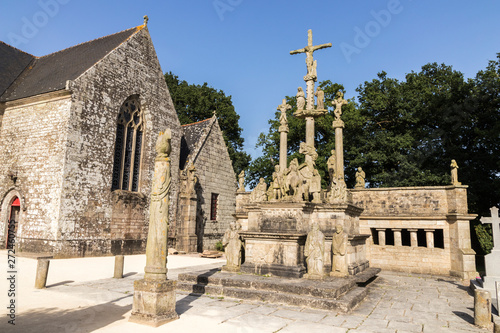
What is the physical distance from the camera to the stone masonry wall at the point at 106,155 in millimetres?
14797

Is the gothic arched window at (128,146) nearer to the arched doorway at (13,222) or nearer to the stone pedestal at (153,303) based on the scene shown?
the arched doorway at (13,222)

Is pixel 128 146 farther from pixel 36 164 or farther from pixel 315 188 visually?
pixel 315 188

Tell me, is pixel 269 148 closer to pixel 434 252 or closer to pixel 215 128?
pixel 215 128

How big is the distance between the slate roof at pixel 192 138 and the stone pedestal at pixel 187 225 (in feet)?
9.32

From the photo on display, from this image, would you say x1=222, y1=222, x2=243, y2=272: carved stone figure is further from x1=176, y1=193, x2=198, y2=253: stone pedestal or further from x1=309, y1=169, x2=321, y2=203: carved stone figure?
x1=176, y1=193, x2=198, y2=253: stone pedestal

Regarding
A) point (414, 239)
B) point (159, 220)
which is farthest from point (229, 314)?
point (414, 239)

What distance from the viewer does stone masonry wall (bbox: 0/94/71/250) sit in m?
14.4

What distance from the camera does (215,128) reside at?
78.7 feet

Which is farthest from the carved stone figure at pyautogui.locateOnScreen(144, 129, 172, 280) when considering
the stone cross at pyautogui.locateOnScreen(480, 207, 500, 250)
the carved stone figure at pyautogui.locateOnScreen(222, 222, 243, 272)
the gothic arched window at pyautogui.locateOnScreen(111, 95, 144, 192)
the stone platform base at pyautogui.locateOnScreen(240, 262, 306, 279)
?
the gothic arched window at pyautogui.locateOnScreen(111, 95, 144, 192)

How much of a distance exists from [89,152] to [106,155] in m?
1.00

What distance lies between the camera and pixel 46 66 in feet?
63.8

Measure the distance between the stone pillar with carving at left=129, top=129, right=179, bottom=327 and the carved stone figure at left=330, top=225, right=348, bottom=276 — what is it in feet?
14.4

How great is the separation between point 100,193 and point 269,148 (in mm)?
15559

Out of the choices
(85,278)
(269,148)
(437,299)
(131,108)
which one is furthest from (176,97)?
(437,299)
